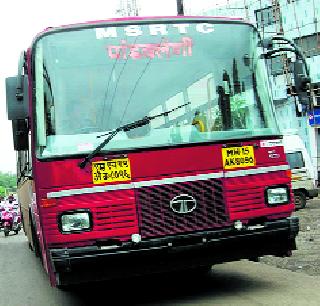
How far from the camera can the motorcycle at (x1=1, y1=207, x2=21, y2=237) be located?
67.9 feet

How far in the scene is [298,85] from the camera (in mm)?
6570

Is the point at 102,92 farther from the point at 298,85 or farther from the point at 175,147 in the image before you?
the point at 298,85

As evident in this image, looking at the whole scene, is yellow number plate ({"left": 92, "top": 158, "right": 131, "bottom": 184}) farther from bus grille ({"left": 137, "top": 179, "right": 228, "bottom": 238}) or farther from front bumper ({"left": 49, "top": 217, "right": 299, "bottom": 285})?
front bumper ({"left": 49, "top": 217, "right": 299, "bottom": 285})

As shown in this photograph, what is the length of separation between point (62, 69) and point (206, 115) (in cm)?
151

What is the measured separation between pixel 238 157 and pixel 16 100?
227 centimetres

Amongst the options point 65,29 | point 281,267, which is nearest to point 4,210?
point 281,267

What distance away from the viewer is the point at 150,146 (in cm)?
588

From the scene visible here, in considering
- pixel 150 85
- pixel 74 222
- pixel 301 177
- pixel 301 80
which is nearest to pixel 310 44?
pixel 301 177

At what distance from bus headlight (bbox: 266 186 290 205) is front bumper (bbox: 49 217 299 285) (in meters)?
0.19

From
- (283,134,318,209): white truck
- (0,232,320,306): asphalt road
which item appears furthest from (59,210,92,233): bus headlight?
(283,134,318,209): white truck

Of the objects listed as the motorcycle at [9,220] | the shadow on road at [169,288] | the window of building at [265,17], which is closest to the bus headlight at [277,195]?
the shadow on road at [169,288]

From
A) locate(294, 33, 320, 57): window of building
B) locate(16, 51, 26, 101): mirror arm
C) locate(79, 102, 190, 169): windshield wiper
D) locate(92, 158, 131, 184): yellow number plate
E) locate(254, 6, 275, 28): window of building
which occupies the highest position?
locate(254, 6, 275, 28): window of building

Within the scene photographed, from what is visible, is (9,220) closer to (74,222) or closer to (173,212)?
(74,222)

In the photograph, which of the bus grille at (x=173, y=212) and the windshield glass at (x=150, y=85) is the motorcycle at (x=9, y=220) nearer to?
the windshield glass at (x=150, y=85)
